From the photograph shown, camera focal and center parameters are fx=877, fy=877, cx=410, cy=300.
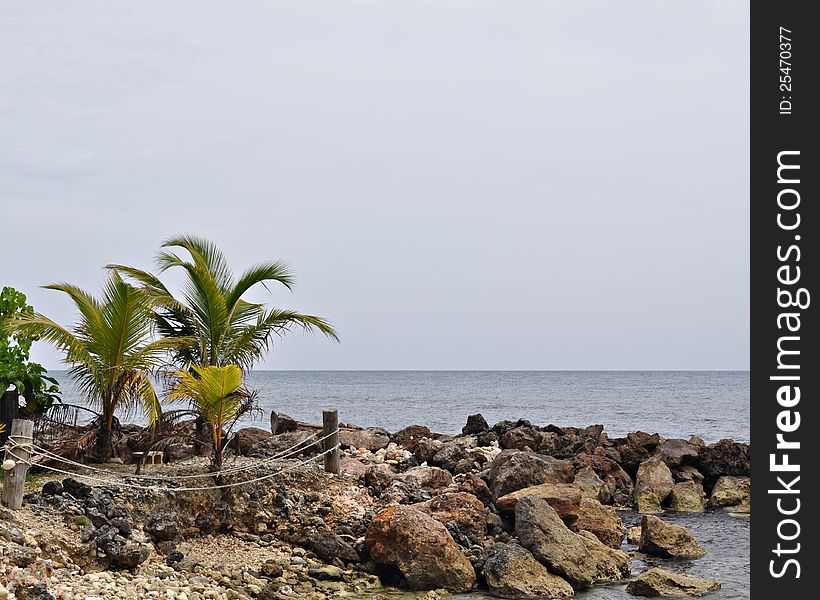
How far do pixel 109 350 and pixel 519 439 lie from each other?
1237 centimetres

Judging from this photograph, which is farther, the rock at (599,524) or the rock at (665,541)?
the rock at (665,541)

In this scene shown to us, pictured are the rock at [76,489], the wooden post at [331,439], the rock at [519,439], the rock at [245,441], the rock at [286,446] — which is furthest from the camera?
the rock at [519,439]

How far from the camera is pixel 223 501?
541 inches

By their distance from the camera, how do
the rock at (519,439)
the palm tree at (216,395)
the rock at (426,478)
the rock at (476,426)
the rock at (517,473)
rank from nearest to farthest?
the palm tree at (216,395) < the rock at (517,473) < the rock at (426,478) < the rock at (519,439) < the rock at (476,426)

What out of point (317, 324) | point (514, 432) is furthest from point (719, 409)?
point (317, 324)

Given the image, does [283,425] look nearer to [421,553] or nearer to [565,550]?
[421,553]

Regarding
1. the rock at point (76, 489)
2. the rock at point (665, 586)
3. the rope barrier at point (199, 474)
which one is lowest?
the rock at point (665, 586)

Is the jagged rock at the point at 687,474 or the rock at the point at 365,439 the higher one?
the rock at the point at 365,439

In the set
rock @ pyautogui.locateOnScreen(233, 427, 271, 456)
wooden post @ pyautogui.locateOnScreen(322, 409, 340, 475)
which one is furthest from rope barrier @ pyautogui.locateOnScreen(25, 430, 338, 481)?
rock @ pyautogui.locateOnScreen(233, 427, 271, 456)

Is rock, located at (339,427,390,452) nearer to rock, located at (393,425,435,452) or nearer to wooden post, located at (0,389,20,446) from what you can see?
rock, located at (393,425,435,452)

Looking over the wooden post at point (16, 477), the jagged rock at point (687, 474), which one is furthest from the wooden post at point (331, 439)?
the jagged rock at point (687, 474)

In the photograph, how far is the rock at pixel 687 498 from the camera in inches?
794

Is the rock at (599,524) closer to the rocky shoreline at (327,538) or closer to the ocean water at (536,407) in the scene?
the rocky shoreline at (327,538)

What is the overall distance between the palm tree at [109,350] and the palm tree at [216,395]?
0.65 meters
